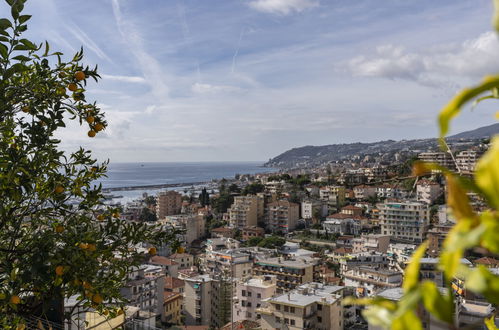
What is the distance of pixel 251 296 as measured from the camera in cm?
1399

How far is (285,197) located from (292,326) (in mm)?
20002

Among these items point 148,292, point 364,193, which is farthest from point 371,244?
point 364,193

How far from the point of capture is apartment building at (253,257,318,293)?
16.4m

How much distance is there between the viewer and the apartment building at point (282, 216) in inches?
1096

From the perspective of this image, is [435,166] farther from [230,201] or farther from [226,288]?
[230,201]

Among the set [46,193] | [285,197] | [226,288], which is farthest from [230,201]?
[46,193]

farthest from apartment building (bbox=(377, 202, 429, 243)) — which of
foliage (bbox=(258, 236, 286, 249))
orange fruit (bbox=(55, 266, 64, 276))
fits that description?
orange fruit (bbox=(55, 266, 64, 276))

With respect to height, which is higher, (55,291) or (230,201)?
(55,291)

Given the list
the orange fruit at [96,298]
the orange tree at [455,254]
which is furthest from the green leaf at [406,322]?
the orange fruit at [96,298]

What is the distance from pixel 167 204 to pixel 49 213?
33281 millimetres

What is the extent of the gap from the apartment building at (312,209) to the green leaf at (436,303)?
29.3 m

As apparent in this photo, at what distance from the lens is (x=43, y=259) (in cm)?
135

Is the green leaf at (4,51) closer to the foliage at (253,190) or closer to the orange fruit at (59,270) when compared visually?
the orange fruit at (59,270)

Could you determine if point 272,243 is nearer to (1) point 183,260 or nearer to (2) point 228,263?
(2) point 228,263
